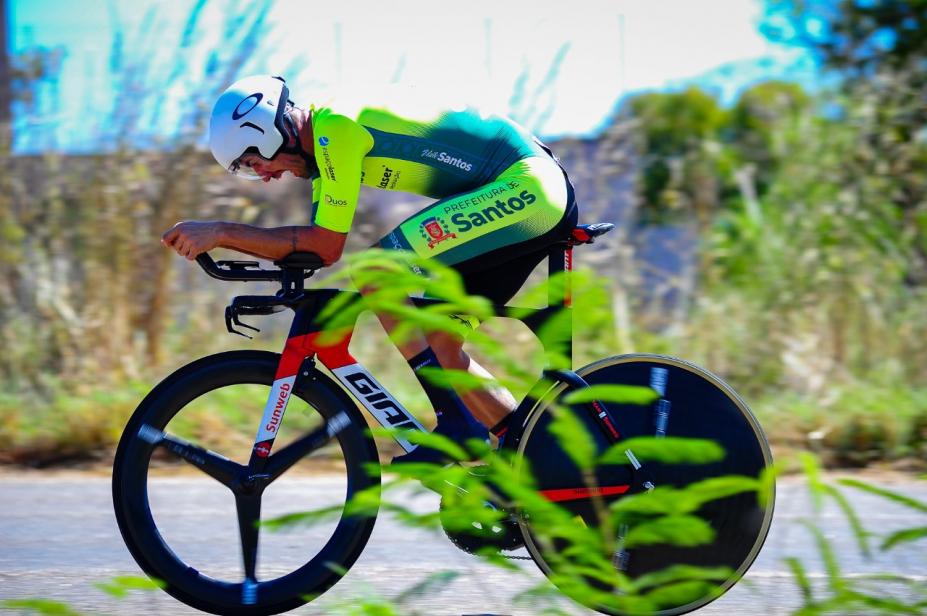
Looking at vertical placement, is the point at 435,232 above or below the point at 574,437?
above

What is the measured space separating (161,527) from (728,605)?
215 centimetres

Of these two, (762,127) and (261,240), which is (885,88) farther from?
(261,240)

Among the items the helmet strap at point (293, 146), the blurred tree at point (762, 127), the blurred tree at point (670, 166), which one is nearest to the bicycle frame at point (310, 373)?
the helmet strap at point (293, 146)

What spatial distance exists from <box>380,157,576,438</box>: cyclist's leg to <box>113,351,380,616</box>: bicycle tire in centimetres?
42

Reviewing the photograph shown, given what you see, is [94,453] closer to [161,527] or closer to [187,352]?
[187,352]

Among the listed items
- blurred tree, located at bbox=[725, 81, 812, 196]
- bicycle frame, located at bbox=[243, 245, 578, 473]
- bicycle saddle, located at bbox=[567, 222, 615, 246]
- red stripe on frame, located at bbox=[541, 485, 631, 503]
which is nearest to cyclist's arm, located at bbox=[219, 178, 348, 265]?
bicycle frame, located at bbox=[243, 245, 578, 473]

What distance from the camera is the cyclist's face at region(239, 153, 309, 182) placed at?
366cm

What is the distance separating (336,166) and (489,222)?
21.3 inches

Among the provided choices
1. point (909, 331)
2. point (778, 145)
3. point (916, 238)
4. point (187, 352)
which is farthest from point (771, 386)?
point (187, 352)

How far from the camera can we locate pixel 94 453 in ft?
22.6

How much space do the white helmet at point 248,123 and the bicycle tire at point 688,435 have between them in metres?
1.19

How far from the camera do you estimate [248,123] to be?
11.8 ft

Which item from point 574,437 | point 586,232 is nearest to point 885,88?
point 586,232

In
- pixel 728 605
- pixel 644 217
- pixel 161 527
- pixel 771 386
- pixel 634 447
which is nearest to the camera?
pixel 634 447
